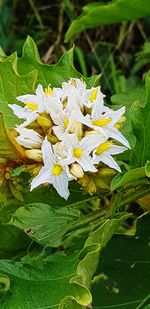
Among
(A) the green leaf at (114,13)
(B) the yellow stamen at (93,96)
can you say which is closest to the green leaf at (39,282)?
(B) the yellow stamen at (93,96)

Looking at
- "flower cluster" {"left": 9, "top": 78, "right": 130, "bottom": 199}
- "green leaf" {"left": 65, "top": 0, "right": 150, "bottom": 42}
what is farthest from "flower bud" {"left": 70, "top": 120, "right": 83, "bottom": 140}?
"green leaf" {"left": 65, "top": 0, "right": 150, "bottom": 42}

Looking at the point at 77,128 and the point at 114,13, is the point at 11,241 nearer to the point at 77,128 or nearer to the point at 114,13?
the point at 77,128

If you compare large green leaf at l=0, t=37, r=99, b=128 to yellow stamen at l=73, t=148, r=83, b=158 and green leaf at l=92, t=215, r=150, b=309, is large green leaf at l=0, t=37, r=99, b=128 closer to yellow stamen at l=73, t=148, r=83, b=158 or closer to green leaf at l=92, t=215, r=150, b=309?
yellow stamen at l=73, t=148, r=83, b=158

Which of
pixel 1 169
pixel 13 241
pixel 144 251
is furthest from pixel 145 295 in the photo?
pixel 1 169

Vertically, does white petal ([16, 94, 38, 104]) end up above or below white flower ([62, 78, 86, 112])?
below

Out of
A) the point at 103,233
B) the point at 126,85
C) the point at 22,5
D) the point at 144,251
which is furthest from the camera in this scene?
the point at 22,5

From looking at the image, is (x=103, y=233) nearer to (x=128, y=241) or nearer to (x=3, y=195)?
(x=3, y=195)

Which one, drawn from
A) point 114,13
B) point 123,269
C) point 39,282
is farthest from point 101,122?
point 114,13
